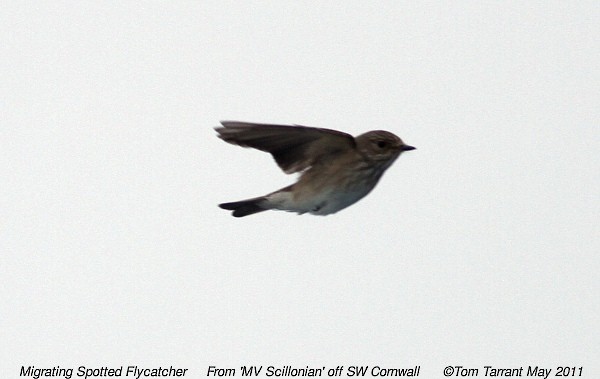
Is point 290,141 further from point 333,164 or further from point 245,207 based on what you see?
point 245,207

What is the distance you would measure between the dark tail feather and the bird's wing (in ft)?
2.62

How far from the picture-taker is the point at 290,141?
12.3 meters

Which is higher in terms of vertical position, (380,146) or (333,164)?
(380,146)

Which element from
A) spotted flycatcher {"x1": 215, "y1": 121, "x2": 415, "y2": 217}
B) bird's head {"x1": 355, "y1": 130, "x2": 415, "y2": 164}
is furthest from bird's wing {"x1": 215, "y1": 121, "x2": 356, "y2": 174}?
bird's head {"x1": 355, "y1": 130, "x2": 415, "y2": 164}

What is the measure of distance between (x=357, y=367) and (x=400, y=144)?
3.87 m

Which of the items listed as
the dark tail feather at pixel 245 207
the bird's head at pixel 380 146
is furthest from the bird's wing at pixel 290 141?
the dark tail feather at pixel 245 207

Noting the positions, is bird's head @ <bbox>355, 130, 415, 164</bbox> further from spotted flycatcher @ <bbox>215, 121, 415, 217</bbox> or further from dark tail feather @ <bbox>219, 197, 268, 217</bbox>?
dark tail feather @ <bbox>219, 197, 268, 217</bbox>

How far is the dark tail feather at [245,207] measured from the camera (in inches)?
520

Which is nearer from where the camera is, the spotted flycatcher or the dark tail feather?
the spotted flycatcher

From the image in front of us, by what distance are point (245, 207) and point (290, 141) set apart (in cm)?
141

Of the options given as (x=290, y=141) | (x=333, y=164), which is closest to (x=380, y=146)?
(x=333, y=164)

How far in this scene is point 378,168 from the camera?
41.5 feet

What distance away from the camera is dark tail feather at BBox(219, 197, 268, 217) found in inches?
520

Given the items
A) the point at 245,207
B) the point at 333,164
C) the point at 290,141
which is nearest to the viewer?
the point at 290,141
